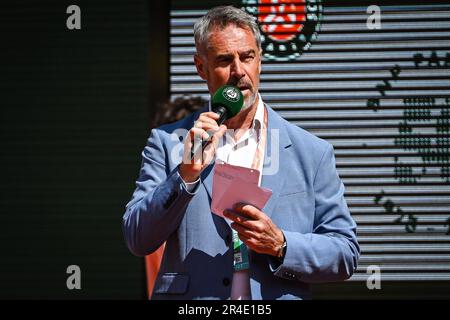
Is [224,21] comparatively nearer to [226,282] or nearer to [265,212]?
[265,212]

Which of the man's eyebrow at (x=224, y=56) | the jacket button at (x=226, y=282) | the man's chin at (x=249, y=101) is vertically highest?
the man's eyebrow at (x=224, y=56)

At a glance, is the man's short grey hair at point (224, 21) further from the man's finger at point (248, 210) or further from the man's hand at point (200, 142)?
the man's finger at point (248, 210)

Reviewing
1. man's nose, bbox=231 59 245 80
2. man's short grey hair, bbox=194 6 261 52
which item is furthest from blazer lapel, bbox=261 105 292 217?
A: man's short grey hair, bbox=194 6 261 52

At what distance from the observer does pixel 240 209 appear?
2682 millimetres

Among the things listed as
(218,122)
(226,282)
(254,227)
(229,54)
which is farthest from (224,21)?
(226,282)

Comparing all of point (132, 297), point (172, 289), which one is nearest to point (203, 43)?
point (172, 289)

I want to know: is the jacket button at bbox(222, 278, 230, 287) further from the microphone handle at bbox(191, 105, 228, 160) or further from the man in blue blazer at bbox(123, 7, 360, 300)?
the microphone handle at bbox(191, 105, 228, 160)

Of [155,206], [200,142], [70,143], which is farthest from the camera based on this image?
[70,143]

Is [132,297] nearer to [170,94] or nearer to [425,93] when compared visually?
[170,94]

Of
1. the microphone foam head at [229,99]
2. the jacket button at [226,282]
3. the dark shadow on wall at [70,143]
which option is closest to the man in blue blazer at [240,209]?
the jacket button at [226,282]

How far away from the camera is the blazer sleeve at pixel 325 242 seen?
277 cm

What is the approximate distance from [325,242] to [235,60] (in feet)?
2.55

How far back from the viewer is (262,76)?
6078mm

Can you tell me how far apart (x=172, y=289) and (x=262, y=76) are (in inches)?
138
